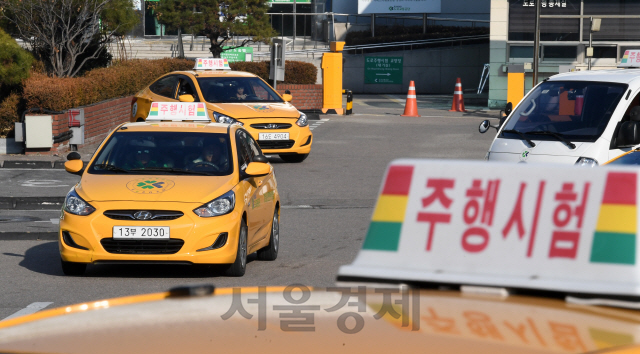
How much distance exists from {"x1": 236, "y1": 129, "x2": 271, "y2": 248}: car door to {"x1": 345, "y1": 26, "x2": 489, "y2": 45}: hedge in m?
35.5

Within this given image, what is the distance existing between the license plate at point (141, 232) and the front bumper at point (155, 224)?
0.11 feet

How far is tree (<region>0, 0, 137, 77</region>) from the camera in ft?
67.2

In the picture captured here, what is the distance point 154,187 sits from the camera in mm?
8148

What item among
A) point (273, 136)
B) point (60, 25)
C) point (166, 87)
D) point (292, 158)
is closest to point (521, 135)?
point (273, 136)

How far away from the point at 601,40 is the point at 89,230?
23856 mm

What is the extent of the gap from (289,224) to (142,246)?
11.9ft

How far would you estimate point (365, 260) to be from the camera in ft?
8.98

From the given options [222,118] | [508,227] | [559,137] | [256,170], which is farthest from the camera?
[222,118]

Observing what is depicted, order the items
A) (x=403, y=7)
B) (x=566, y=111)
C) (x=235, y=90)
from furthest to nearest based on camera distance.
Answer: (x=403, y=7) < (x=235, y=90) < (x=566, y=111)

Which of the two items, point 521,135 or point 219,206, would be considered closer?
point 219,206

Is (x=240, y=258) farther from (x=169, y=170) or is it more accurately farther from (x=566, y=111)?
(x=566, y=111)

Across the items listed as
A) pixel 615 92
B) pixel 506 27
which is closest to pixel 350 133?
pixel 506 27

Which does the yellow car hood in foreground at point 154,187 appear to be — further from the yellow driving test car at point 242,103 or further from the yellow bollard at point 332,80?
the yellow bollard at point 332,80

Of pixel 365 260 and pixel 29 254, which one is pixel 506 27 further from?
pixel 365 260
